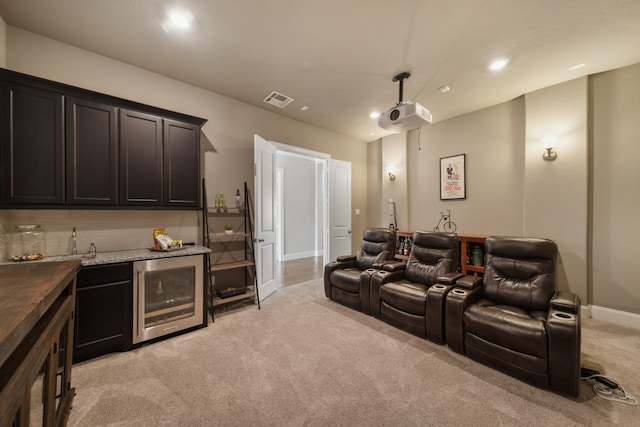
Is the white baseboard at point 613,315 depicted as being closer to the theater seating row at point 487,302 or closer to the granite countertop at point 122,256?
the theater seating row at point 487,302

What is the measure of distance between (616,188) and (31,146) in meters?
6.06

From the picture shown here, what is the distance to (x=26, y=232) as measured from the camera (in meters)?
2.35

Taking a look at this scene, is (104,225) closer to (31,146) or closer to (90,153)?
(90,153)

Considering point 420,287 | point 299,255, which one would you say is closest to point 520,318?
point 420,287

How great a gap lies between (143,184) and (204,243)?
1.03 m

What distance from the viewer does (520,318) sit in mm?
2078

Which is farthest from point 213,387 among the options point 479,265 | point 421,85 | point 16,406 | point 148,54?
point 421,85

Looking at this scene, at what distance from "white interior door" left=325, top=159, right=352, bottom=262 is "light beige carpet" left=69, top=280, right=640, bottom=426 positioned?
258 centimetres

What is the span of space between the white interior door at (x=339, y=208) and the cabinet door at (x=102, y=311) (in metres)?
3.42

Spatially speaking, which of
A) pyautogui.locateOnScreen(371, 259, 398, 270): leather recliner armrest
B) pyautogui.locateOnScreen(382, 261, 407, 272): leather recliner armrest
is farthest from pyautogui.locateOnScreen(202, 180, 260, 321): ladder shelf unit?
pyautogui.locateOnScreen(382, 261, 407, 272): leather recliner armrest

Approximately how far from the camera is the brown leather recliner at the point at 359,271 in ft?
11.0

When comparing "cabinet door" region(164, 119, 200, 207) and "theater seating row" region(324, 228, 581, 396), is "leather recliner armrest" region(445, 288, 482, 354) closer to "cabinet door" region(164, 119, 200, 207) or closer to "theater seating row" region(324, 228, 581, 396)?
"theater seating row" region(324, 228, 581, 396)

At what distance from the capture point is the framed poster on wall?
442 centimetres

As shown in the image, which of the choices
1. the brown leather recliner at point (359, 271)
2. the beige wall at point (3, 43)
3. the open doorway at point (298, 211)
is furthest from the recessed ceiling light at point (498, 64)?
the beige wall at point (3, 43)
